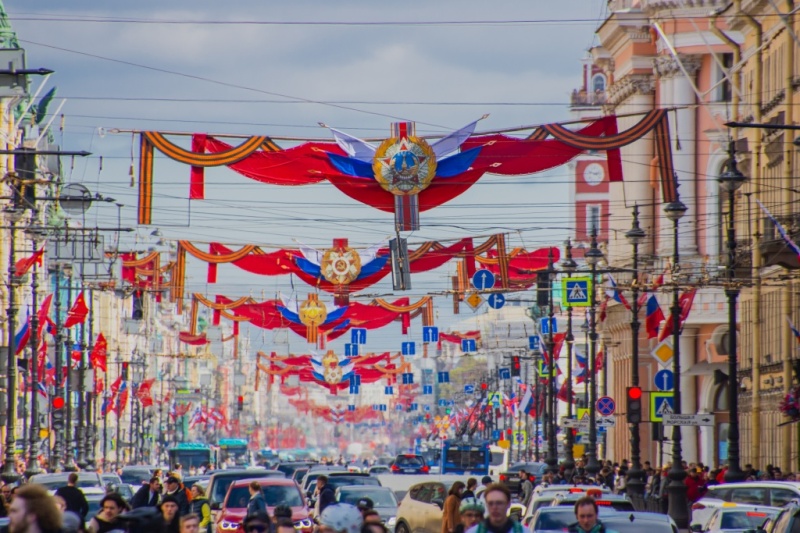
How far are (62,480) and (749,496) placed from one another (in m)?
15.6

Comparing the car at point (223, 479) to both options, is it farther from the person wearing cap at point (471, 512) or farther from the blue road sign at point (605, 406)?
the blue road sign at point (605, 406)

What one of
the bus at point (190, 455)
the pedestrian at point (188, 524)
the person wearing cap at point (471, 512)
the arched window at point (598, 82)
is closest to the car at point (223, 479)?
the person wearing cap at point (471, 512)

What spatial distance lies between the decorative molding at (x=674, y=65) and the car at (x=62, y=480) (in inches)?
1256

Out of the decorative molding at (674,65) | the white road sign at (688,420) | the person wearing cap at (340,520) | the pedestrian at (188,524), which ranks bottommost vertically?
the pedestrian at (188,524)

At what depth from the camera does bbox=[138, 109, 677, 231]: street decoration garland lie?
1225 inches

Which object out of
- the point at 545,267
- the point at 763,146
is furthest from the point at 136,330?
the point at 763,146

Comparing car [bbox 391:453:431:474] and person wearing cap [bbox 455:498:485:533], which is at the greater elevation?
person wearing cap [bbox 455:498:485:533]

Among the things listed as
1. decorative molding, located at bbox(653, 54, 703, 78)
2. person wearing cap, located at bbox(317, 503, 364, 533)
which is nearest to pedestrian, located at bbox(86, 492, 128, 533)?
person wearing cap, located at bbox(317, 503, 364, 533)

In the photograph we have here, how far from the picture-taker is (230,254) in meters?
46.8

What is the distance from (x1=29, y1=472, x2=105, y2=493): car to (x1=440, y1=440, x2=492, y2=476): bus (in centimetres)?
3620

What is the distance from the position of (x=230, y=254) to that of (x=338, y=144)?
49.9ft

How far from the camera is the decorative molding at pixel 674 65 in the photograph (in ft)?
207

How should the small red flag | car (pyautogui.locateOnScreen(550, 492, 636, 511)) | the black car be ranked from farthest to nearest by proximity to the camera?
the small red flag → the black car → car (pyautogui.locateOnScreen(550, 492, 636, 511))

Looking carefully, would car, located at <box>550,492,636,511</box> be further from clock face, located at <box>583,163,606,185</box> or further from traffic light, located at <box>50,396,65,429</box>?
clock face, located at <box>583,163,606,185</box>
